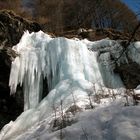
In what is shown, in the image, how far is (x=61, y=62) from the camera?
1227 centimetres

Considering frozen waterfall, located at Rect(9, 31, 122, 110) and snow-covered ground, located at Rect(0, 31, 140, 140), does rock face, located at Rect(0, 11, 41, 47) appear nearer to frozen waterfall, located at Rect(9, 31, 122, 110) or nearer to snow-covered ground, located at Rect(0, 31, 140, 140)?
snow-covered ground, located at Rect(0, 31, 140, 140)

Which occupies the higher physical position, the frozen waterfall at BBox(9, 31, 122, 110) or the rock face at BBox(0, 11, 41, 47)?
the rock face at BBox(0, 11, 41, 47)

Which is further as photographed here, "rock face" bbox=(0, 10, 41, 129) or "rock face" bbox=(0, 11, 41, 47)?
"rock face" bbox=(0, 11, 41, 47)

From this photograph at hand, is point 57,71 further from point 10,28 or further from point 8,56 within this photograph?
point 10,28

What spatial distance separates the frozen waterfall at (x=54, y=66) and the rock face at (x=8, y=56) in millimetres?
424

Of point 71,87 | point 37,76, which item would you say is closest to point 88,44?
point 37,76

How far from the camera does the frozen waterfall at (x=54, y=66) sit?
11.9m

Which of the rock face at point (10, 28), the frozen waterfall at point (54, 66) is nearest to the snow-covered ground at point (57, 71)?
the frozen waterfall at point (54, 66)

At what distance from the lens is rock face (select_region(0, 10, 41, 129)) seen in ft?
42.2

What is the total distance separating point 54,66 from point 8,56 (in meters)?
1.70

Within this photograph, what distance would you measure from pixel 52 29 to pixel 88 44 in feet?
30.9

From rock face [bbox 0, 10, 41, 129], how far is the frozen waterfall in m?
0.42

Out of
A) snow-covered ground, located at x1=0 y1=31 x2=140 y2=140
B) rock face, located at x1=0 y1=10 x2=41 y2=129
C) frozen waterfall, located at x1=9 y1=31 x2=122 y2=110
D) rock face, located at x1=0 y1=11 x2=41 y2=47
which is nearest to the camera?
snow-covered ground, located at x1=0 y1=31 x2=140 y2=140

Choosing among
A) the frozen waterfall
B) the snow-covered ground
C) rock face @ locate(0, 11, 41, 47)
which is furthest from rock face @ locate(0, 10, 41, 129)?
the frozen waterfall
